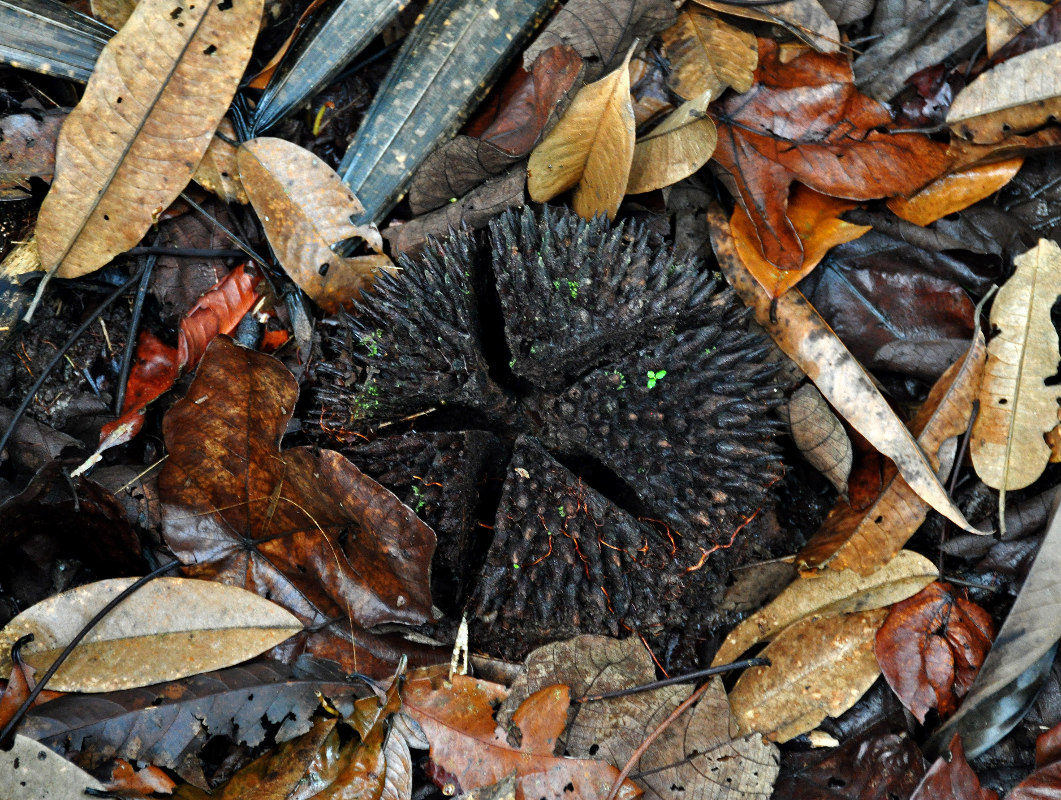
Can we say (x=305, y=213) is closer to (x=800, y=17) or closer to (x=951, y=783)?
(x=800, y=17)

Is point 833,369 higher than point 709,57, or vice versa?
point 709,57

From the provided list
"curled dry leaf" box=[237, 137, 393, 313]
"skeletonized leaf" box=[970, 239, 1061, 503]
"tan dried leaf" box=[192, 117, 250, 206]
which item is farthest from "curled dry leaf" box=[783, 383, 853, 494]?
"tan dried leaf" box=[192, 117, 250, 206]

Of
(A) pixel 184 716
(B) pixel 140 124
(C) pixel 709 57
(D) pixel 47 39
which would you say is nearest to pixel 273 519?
(A) pixel 184 716

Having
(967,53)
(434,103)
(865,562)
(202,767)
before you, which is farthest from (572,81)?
(202,767)

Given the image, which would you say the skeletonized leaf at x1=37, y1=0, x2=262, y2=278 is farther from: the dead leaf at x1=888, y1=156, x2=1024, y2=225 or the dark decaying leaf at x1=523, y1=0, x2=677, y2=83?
the dead leaf at x1=888, y1=156, x2=1024, y2=225

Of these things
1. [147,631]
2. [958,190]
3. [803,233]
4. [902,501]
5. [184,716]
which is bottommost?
[184,716]

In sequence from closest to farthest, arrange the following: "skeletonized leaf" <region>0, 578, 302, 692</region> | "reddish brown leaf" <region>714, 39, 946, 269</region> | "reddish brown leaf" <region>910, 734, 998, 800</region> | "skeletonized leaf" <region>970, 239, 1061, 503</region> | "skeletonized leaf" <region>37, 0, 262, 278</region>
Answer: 1. "skeletonized leaf" <region>0, 578, 302, 692</region>
2. "reddish brown leaf" <region>910, 734, 998, 800</region>
3. "skeletonized leaf" <region>37, 0, 262, 278</region>
4. "skeletonized leaf" <region>970, 239, 1061, 503</region>
5. "reddish brown leaf" <region>714, 39, 946, 269</region>
